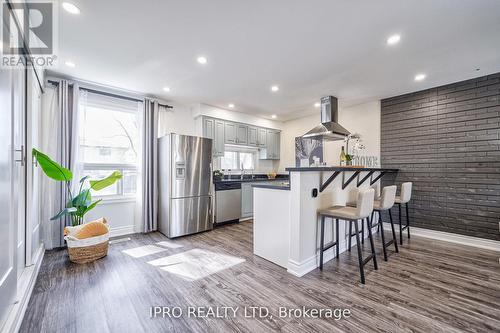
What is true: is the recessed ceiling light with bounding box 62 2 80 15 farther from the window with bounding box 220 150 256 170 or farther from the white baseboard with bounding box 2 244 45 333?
the window with bounding box 220 150 256 170

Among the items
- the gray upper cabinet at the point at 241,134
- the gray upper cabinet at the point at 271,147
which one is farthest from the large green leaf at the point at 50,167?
the gray upper cabinet at the point at 271,147

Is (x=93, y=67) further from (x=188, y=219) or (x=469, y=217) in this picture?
(x=469, y=217)

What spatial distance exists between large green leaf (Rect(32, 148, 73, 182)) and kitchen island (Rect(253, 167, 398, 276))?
2441 millimetres

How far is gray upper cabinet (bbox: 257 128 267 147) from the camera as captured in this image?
5639 millimetres

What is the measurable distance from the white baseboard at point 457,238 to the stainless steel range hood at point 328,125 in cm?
221

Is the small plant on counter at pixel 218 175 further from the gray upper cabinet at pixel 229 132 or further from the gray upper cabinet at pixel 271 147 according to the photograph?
the gray upper cabinet at pixel 271 147

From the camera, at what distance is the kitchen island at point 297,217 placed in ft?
7.48

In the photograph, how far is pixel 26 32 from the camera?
2008 mm

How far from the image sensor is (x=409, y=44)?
2348 millimetres

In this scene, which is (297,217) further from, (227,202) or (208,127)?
(208,127)

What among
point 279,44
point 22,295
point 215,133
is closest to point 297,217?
point 279,44

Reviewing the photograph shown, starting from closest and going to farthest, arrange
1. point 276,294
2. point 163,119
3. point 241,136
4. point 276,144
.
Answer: point 276,294 < point 163,119 < point 241,136 < point 276,144

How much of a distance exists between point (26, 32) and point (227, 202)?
146 inches

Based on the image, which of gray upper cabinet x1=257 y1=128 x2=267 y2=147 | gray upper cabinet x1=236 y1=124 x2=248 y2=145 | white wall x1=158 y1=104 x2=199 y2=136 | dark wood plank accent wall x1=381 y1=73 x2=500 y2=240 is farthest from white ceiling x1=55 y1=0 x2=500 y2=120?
gray upper cabinet x1=257 y1=128 x2=267 y2=147
